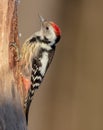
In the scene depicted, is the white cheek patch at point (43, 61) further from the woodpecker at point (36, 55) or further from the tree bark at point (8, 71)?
the tree bark at point (8, 71)

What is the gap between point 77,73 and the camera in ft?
9.36

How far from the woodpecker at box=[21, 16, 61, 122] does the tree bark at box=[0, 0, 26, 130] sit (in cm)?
8

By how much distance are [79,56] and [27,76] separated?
135cm

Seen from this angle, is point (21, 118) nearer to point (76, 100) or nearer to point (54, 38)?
point (54, 38)

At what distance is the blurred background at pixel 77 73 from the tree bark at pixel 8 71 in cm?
136

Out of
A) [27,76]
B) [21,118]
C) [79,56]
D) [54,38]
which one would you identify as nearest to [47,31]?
[54,38]

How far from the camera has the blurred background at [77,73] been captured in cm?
281

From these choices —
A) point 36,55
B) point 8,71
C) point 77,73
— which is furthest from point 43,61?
point 77,73

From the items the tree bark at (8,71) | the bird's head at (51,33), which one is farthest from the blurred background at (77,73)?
the tree bark at (8,71)

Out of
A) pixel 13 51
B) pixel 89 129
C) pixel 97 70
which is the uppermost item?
pixel 13 51

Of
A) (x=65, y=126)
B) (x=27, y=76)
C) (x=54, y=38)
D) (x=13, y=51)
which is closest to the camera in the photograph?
(x=13, y=51)

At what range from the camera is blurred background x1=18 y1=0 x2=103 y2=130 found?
2.81 m

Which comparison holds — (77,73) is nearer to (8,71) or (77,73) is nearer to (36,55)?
(36,55)

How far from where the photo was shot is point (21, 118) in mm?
1413
